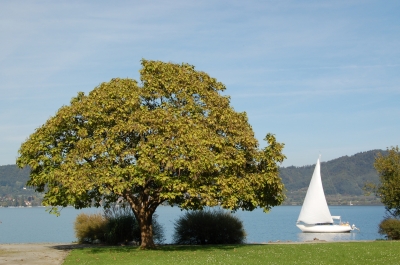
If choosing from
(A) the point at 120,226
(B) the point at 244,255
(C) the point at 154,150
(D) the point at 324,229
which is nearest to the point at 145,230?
(A) the point at 120,226

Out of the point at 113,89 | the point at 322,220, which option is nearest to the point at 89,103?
the point at 113,89

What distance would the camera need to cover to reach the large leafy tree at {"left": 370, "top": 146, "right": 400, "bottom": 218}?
1341 inches

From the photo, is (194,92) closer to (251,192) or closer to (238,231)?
(251,192)

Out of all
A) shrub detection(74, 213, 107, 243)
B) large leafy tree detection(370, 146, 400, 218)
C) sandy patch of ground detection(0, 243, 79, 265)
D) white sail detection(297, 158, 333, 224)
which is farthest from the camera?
white sail detection(297, 158, 333, 224)

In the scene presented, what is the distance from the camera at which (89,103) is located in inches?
965

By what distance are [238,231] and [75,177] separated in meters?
11.4

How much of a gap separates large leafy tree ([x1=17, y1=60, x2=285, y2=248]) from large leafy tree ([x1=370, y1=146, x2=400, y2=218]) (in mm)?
10810

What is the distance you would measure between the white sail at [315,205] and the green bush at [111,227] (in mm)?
28360

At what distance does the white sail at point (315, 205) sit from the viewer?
5672 centimetres

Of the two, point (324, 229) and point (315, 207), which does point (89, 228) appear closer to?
point (315, 207)

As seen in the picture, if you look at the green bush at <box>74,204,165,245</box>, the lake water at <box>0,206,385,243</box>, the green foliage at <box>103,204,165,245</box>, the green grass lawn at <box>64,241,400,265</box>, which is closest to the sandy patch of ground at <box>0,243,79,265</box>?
the green grass lawn at <box>64,241,400,265</box>

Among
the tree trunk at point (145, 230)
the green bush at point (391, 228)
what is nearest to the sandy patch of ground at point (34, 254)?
the tree trunk at point (145, 230)

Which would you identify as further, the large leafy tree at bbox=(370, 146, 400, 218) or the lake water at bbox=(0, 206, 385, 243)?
the lake water at bbox=(0, 206, 385, 243)

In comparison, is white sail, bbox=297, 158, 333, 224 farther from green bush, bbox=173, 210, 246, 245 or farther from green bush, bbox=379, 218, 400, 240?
green bush, bbox=173, 210, 246, 245
